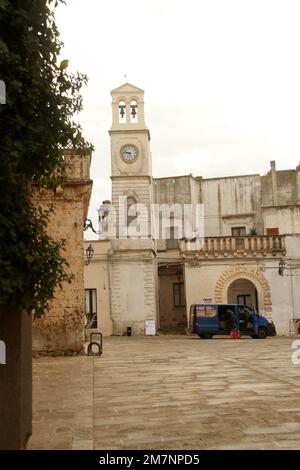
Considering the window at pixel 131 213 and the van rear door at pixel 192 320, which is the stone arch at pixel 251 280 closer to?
the van rear door at pixel 192 320

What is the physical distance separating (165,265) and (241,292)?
5.09m

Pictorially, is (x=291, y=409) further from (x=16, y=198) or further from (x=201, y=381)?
(x=16, y=198)

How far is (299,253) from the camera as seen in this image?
32062 mm

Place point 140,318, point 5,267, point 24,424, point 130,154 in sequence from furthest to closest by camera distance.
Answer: point 130,154
point 140,318
point 24,424
point 5,267

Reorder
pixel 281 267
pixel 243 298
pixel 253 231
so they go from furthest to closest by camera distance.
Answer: pixel 253 231 < pixel 243 298 < pixel 281 267

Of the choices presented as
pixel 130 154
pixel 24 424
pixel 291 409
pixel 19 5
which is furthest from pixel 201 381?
pixel 130 154

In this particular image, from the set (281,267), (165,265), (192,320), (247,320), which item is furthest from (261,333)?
(165,265)

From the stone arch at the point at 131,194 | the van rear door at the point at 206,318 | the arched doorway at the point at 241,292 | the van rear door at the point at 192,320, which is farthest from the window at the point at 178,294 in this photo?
the van rear door at the point at 206,318

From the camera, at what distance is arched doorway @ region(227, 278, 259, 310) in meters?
34.5

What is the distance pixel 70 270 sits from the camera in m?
16.1

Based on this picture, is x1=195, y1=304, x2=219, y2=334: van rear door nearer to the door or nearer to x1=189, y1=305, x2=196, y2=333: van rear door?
x1=189, y1=305, x2=196, y2=333: van rear door

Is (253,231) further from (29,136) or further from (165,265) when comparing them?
(29,136)

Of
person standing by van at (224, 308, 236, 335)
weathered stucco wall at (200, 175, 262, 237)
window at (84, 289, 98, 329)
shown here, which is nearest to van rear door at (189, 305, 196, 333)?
person standing by van at (224, 308, 236, 335)
